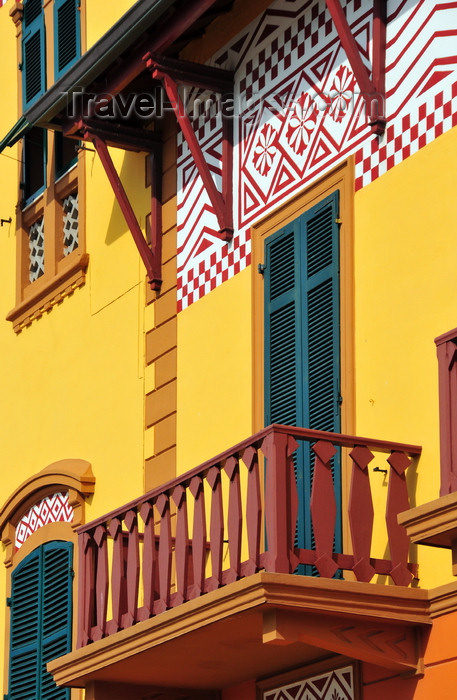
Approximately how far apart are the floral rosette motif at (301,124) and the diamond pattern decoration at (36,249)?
4.29m

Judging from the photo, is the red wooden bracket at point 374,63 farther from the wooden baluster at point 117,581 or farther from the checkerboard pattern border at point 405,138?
the wooden baluster at point 117,581

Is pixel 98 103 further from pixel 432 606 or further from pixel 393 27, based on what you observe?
pixel 432 606

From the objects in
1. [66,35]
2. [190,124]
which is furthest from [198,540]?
[66,35]

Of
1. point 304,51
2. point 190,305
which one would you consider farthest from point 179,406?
point 304,51

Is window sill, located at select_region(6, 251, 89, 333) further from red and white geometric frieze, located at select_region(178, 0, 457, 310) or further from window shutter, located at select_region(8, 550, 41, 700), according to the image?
window shutter, located at select_region(8, 550, 41, 700)

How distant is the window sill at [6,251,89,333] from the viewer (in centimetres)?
1488

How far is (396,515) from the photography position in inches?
393

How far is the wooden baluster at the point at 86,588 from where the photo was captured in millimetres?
11570

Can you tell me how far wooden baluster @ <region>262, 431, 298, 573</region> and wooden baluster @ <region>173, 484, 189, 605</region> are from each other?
1021mm

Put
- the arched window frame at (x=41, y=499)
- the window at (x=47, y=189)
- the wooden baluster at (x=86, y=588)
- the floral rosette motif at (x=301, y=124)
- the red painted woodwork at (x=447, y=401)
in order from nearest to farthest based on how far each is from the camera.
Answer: the red painted woodwork at (x=447, y=401) → the wooden baluster at (x=86, y=588) → the floral rosette motif at (x=301, y=124) → the arched window frame at (x=41, y=499) → the window at (x=47, y=189)

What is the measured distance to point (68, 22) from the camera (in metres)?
15.7

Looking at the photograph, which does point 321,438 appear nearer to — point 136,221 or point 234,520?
point 234,520

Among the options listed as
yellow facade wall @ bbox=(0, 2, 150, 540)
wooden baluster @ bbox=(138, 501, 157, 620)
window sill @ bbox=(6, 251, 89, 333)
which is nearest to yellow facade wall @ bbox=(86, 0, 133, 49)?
yellow facade wall @ bbox=(0, 2, 150, 540)

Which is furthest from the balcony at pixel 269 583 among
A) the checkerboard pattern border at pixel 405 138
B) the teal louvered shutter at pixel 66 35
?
the teal louvered shutter at pixel 66 35
